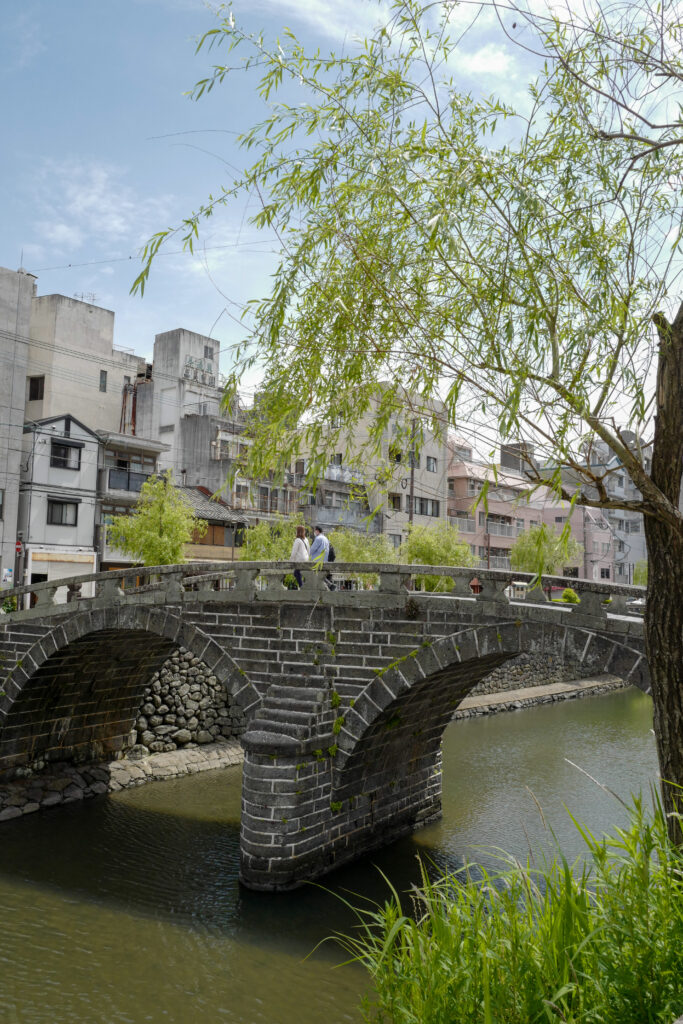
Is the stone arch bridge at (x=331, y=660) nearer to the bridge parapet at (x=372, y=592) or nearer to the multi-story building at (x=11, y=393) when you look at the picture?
the bridge parapet at (x=372, y=592)

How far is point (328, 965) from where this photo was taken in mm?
9703

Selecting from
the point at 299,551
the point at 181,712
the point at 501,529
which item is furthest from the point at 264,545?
the point at 501,529

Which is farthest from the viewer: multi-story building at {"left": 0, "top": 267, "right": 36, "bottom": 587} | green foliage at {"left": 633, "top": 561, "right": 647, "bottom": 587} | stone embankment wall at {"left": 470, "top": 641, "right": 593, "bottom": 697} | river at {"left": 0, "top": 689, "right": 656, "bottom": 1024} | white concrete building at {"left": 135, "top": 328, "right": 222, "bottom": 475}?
green foliage at {"left": 633, "top": 561, "right": 647, "bottom": 587}

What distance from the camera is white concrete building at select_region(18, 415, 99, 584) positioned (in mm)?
30109

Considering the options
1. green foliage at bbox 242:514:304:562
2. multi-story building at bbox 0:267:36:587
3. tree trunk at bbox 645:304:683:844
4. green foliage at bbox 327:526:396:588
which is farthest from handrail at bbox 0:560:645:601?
green foliage at bbox 327:526:396:588

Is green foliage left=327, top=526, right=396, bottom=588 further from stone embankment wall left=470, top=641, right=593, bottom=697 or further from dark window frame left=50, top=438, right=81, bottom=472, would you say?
dark window frame left=50, top=438, right=81, bottom=472

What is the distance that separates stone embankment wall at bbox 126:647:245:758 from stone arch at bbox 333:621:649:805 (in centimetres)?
699

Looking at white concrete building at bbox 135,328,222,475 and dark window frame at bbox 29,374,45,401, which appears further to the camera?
white concrete building at bbox 135,328,222,475

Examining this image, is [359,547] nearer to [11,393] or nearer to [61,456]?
[61,456]

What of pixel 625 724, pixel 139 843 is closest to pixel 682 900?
pixel 139 843

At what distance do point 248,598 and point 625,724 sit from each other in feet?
57.5

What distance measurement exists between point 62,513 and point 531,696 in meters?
18.8

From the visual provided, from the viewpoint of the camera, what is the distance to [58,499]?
3088 centimetres

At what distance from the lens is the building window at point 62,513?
3075 cm
